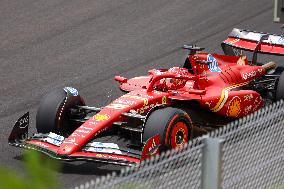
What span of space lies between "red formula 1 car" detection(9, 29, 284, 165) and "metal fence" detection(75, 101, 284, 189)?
7.41ft

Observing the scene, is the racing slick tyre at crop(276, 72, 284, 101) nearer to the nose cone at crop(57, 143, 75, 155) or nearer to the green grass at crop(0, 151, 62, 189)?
the nose cone at crop(57, 143, 75, 155)

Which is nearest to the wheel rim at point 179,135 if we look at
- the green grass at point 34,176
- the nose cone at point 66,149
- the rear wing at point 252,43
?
the nose cone at point 66,149

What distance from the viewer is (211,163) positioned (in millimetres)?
4520

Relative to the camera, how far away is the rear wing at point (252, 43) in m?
11.4

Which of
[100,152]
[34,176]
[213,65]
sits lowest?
[100,152]

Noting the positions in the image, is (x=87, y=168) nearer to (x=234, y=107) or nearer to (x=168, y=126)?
(x=168, y=126)

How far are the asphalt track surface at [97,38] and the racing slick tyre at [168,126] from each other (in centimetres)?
261

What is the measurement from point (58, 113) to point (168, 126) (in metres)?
1.58

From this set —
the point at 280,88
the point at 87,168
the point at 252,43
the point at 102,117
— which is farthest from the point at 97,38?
the point at 87,168

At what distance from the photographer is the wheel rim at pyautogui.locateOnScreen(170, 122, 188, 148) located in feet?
28.4

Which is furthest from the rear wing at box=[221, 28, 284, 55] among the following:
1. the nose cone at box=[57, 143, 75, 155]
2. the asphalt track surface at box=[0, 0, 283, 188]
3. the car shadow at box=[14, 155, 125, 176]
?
the nose cone at box=[57, 143, 75, 155]

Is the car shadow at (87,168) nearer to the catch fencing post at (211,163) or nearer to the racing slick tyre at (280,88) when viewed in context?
the racing slick tyre at (280,88)

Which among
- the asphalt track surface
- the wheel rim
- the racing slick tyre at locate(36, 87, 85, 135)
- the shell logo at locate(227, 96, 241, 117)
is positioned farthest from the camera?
the asphalt track surface

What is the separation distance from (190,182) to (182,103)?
466 centimetres
